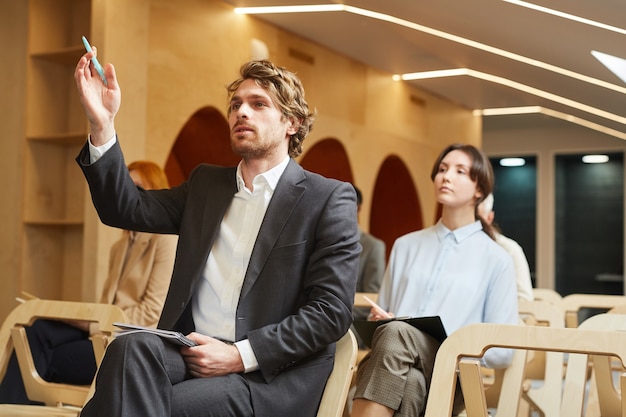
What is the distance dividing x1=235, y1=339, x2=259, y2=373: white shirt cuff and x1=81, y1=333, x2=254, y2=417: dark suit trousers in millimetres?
34

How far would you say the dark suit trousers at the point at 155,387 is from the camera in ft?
6.27

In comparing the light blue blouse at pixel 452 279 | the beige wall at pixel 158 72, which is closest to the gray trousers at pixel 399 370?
the light blue blouse at pixel 452 279

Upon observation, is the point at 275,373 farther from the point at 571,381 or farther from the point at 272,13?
the point at 272,13

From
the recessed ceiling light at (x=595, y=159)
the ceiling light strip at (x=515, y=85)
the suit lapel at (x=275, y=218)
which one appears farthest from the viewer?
the recessed ceiling light at (x=595, y=159)

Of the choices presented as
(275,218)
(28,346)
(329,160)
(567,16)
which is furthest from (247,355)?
(329,160)

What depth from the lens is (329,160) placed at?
866 centimetres

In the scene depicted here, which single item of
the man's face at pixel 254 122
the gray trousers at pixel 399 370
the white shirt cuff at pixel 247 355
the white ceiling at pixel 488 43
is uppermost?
the white ceiling at pixel 488 43

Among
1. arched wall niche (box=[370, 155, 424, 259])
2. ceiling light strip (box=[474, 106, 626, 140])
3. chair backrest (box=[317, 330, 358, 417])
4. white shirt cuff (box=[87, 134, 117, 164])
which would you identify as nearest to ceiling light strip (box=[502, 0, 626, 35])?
chair backrest (box=[317, 330, 358, 417])

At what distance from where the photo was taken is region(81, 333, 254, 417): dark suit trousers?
191 cm

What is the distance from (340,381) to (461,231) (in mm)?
1336

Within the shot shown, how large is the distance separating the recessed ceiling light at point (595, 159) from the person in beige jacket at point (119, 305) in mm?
10093

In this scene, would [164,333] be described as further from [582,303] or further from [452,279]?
[582,303]

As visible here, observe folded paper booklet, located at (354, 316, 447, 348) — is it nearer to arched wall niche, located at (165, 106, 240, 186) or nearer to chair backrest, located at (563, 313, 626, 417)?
chair backrest, located at (563, 313, 626, 417)

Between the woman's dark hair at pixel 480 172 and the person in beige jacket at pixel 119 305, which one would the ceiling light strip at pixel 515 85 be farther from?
the woman's dark hair at pixel 480 172
